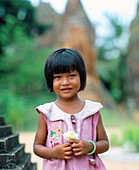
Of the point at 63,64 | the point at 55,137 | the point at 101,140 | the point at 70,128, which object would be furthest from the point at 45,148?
the point at 63,64

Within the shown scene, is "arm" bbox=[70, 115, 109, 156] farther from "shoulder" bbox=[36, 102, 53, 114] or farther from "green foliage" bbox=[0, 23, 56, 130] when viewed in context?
"green foliage" bbox=[0, 23, 56, 130]

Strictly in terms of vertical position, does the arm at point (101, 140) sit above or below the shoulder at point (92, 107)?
below

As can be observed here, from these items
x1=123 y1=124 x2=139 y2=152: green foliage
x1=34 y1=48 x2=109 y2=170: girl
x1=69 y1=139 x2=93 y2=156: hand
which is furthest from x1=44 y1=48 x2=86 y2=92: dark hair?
x1=123 y1=124 x2=139 y2=152: green foliage

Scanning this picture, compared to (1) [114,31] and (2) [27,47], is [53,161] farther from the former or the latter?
(1) [114,31]

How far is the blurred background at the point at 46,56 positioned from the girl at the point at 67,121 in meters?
8.99

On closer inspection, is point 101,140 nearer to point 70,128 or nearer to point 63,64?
point 70,128

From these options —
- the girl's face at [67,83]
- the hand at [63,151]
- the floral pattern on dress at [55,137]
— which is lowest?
the hand at [63,151]

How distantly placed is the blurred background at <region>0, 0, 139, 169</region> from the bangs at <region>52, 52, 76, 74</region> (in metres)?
9.17

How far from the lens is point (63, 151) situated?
1492 millimetres

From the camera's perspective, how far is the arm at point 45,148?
1.49 meters

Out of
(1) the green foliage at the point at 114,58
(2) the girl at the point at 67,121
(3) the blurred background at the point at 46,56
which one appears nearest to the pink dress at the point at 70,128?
(2) the girl at the point at 67,121

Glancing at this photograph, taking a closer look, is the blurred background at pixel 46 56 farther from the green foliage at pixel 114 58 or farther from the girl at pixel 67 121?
the girl at pixel 67 121

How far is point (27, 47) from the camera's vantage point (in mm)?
14148

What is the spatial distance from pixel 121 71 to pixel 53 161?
21.0 m
